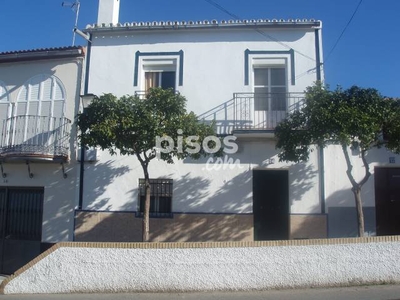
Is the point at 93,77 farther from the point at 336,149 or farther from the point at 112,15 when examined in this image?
the point at 336,149

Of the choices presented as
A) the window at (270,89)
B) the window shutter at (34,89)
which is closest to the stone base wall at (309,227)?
the window at (270,89)

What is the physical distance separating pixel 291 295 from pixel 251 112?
5.19 metres

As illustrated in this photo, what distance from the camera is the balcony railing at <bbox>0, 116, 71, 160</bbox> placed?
10070 millimetres

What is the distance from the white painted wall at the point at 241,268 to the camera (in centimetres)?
677

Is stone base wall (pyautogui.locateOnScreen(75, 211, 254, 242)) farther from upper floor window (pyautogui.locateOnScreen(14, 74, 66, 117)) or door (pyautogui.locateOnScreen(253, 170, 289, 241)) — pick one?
upper floor window (pyautogui.locateOnScreen(14, 74, 66, 117))

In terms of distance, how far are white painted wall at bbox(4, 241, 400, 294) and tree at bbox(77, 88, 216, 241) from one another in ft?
3.73

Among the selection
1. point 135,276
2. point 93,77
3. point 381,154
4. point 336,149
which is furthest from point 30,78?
point 381,154

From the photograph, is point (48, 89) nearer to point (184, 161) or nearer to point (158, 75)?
point (158, 75)

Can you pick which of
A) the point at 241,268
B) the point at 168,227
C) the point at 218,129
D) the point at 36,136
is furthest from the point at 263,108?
the point at 36,136

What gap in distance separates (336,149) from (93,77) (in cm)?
739

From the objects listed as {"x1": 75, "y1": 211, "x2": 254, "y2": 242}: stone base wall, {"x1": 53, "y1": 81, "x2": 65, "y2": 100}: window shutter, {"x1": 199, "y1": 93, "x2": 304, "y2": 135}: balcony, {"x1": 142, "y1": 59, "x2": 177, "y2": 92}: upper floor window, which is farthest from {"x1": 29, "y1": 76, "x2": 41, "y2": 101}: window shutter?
{"x1": 199, "y1": 93, "x2": 304, "y2": 135}: balcony

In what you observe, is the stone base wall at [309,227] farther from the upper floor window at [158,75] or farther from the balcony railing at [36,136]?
the balcony railing at [36,136]

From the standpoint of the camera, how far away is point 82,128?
789 centimetres

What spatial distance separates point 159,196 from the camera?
10.1 meters
